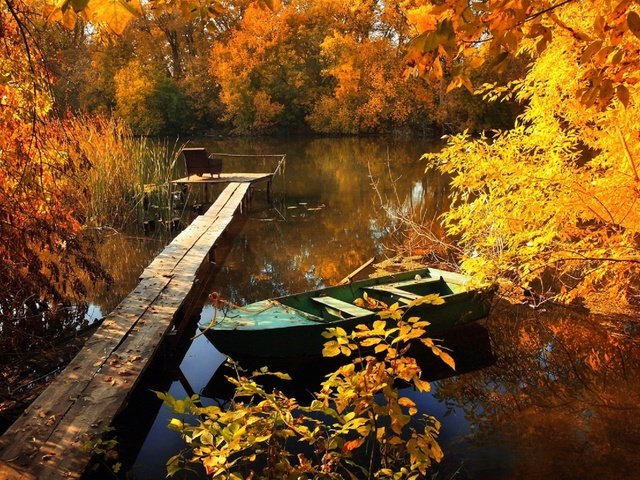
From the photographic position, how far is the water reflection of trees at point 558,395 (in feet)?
15.0

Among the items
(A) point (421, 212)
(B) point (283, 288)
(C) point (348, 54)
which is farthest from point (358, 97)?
(B) point (283, 288)

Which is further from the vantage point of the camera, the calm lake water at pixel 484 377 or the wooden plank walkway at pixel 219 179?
the wooden plank walkway at pixel 219 179

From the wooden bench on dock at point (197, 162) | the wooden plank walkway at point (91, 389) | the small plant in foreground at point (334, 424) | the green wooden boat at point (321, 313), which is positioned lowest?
the green wooden boat at point (321, 313)

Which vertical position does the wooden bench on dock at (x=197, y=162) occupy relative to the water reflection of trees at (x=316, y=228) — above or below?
above

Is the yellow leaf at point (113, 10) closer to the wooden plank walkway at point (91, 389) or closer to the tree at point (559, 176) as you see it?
the wooden plank walkway at point (91, 389)

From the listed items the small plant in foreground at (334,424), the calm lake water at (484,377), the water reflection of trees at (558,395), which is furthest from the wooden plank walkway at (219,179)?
the small plant in foreground at (334,424)

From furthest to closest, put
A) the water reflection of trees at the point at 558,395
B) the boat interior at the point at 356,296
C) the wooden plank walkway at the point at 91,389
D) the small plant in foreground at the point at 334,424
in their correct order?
the boat interior at the point at 356,296
the water reflection of trees at the point at 558,395
the wooden plank walkway at the point at 91,389
the small plant in foreground at the point at 334,424

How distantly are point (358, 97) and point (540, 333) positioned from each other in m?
30.8

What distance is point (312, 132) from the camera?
38938mm

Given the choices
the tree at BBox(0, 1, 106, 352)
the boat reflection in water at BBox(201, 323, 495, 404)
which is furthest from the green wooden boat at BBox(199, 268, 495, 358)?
the tree at BBox(0, 1, 106, 352)

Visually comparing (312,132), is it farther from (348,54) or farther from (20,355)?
(20,355)

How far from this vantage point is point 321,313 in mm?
6523

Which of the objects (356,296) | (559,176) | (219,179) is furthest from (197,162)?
(559,176)

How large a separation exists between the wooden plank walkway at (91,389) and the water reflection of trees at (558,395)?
2830mm
